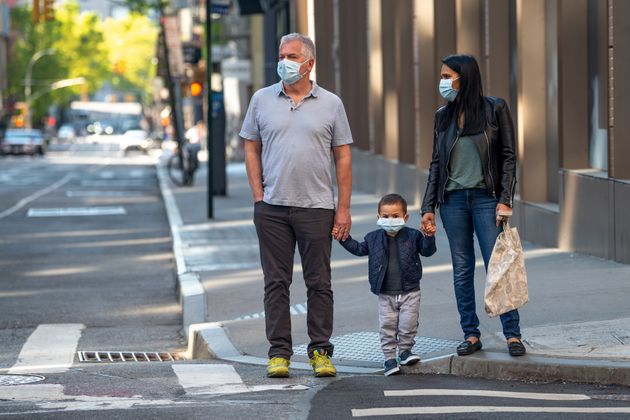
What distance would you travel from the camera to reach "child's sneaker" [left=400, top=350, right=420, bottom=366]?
28.9ft

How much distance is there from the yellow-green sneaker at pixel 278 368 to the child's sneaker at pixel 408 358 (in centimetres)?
68

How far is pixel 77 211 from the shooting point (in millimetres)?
30703

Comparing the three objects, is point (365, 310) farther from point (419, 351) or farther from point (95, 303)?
point (95, 303)

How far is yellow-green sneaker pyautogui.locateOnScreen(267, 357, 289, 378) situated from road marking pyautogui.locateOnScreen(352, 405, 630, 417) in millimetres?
1427

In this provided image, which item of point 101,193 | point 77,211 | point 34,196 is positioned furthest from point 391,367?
point 101,193

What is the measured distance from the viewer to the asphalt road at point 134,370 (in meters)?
7.44

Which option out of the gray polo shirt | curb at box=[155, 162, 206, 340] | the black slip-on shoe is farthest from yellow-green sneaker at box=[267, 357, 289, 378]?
curb at box=[155, 162, 206, 340]

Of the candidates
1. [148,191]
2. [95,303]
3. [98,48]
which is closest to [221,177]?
[148,191]

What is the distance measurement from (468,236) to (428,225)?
1.42 ft

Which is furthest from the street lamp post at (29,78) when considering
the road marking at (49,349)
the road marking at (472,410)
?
the road marking at (472,410)

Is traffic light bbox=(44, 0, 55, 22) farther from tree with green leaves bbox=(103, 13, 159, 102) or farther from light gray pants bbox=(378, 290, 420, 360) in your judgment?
tree with green leaves bbox=(103, 13, 159, 102)

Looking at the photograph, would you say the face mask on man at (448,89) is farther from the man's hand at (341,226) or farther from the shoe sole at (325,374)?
the shoe sole at (325,374)

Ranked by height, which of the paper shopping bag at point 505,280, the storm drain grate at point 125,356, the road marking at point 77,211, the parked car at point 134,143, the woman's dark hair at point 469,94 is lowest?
the parked car at point 134,143

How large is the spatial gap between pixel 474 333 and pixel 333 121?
153cm
